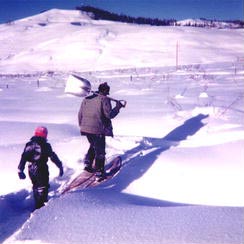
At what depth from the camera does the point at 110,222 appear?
3.62 metres

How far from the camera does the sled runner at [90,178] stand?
5609 millimetres

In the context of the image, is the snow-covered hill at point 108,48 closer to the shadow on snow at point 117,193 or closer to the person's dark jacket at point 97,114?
the shadow on snow at point 117,193

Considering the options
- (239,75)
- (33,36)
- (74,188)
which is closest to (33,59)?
(33,36)

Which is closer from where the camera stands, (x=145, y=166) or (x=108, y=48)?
(x=145, y=166)

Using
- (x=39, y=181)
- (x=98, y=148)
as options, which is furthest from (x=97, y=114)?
(x=39, y=181)

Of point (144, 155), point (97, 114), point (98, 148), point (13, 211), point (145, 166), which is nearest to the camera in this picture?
point (13, 211)

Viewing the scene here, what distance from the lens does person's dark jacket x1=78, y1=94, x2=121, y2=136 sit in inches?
227

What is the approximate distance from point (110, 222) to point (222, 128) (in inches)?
213

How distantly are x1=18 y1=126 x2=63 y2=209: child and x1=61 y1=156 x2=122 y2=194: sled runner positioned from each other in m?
0.56

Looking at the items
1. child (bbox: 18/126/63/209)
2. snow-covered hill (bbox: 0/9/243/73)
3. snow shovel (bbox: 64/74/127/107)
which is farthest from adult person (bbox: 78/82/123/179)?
snow-covered hill (bbox: 0/9/243/73)

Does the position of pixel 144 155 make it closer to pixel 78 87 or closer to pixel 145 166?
pixel 145 166

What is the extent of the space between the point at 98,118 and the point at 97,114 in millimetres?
63

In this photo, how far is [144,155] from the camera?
268 inches

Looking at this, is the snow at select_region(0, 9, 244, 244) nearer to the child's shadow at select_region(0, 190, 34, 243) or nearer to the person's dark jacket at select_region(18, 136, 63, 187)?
the child's shadow at select_region(0, 190, 34, 243)
